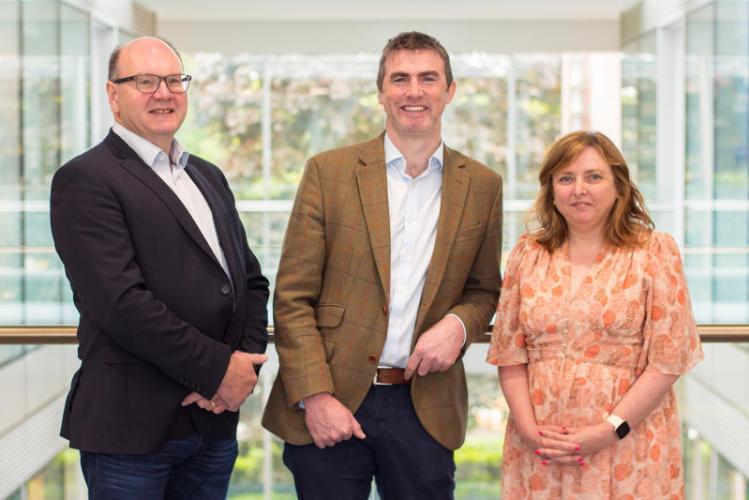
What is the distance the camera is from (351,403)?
8.47 ft

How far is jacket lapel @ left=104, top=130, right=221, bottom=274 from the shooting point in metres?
2.44

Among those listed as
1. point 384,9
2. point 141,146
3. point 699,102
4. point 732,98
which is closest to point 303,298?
point 141,146

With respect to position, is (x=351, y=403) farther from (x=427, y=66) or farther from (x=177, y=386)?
(x=427, y=66)

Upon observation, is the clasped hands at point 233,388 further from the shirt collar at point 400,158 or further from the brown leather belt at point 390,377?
the shirt collar at point 400,158

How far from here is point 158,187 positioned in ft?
8.02

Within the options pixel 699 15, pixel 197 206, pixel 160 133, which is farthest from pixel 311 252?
pixel 699 15

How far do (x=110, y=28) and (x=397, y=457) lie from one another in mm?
13050

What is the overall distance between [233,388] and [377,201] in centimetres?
56

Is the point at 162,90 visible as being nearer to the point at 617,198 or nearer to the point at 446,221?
the point at 446,221

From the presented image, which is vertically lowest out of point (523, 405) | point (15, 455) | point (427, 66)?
point (15, 455)

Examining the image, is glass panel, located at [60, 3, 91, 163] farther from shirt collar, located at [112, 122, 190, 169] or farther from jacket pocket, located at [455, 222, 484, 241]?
jacket pocket, located at [455, 222, 484, 241]

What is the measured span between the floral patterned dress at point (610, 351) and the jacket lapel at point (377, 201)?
13.0 inches

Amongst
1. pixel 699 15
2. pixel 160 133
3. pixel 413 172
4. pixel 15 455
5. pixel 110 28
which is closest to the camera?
pixel 160 133

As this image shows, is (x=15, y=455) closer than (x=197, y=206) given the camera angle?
No
